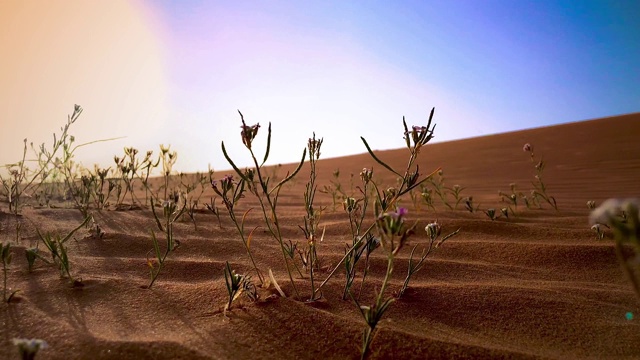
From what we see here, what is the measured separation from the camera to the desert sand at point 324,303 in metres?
1.13

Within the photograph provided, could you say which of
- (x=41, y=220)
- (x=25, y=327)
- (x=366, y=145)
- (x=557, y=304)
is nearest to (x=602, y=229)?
(x=557, y=304)

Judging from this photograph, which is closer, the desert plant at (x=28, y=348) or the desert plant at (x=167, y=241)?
the desert plant at (x=28, y=348)

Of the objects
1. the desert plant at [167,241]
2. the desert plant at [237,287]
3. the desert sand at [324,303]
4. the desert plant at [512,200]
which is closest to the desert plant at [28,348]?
the desert sand at [324,303]

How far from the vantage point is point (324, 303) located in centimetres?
143

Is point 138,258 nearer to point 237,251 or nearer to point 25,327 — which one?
point 237,251

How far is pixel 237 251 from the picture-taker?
2.17 m

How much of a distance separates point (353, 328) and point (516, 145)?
40.6ft

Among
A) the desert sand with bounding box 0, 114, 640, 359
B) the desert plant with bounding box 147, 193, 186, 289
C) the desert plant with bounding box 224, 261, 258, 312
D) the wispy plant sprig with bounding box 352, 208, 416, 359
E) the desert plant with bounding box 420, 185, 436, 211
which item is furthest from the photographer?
the desert plant with bounding box 420, 185, 436, 211

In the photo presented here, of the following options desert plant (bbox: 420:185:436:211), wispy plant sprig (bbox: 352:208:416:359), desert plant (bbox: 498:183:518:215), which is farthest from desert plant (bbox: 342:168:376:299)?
desert plant (bbox: 498:183:518:215)

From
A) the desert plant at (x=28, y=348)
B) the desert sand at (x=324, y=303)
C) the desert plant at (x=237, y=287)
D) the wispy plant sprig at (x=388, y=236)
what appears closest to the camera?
the desert plant at (x=28, y=348)

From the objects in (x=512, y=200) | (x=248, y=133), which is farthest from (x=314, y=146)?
(x=512, y=200)

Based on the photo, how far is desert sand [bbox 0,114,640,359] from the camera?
1.13 m

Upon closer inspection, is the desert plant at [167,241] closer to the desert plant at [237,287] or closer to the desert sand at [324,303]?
the desert sand at [324,303]

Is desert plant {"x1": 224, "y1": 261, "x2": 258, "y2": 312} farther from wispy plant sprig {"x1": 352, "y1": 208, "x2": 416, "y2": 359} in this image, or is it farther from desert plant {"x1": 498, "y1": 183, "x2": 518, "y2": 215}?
desert plant {"x1": 498, "y1": 183, "x2": 518, "y2": 215}
